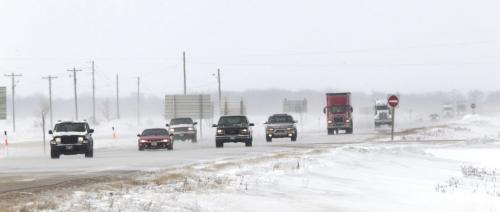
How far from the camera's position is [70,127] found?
3544cm

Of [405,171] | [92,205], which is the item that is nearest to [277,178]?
[92,205]

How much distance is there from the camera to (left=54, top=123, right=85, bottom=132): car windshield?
116 feet

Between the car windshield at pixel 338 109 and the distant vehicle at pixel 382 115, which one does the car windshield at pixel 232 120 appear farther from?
the distant vehicle at pixel 382 115

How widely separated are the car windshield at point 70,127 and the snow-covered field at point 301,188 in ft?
40.3

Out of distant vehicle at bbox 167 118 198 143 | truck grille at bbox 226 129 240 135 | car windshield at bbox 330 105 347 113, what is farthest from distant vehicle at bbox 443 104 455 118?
truck grille at bbox 226 129 240 135

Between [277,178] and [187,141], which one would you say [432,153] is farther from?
[187,141]

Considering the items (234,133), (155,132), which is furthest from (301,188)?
(155,132)

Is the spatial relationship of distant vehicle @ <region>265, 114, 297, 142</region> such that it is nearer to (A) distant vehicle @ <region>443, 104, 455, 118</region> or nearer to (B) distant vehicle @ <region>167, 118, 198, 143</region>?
(B) distant vehicle @ <region>167, 118, 198, 143</region>

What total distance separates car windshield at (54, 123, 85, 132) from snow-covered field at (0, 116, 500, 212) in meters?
12.3

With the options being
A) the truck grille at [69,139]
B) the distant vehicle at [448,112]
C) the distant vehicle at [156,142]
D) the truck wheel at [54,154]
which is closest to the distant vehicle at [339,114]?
the distant vehicle at [156,142]

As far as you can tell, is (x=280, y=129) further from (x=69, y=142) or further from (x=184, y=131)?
(x=69, y=142)

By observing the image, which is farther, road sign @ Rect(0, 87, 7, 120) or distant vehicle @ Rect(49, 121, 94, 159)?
road sign @ Rect(0, 87, 7, 120)

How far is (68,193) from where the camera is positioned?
14.8 metres

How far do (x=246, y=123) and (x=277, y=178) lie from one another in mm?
25060
